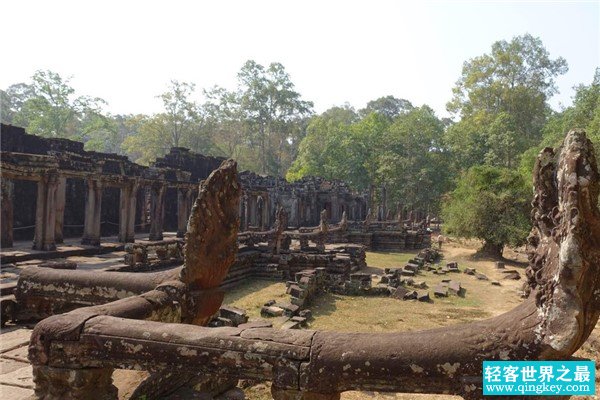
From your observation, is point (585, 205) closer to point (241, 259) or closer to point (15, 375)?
point (15, 375)

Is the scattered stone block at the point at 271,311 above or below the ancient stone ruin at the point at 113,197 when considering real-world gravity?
below

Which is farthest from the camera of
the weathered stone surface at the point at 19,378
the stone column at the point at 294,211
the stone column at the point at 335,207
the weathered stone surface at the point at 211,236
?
the stone column at the point at 335,207

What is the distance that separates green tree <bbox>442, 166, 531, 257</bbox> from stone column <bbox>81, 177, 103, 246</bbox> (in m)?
19.2

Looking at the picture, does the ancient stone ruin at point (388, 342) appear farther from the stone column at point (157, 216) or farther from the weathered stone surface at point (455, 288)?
the stone column at point (157, 216)

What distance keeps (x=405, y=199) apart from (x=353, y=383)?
41.7 metres

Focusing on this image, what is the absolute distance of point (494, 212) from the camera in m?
23.4

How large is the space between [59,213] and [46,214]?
1.45 m

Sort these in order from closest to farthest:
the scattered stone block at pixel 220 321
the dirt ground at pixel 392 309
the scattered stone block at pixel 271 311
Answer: the scattered stone block at pixel 220 321 → the dirt ground at pixel 392 309 → the scattered stone block at pixel 271 311

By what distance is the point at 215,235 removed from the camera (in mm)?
5625

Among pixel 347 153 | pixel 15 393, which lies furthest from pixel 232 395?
pixel 347 153

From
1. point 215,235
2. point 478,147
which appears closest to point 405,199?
point 478,147

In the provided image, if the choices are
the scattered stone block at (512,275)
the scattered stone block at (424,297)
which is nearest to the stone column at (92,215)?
the scattered stone block at (424,297)

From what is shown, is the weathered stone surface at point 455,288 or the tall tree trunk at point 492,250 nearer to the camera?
the weathered stone surface at point 455,288

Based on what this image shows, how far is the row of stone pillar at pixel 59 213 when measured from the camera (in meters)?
14.9
